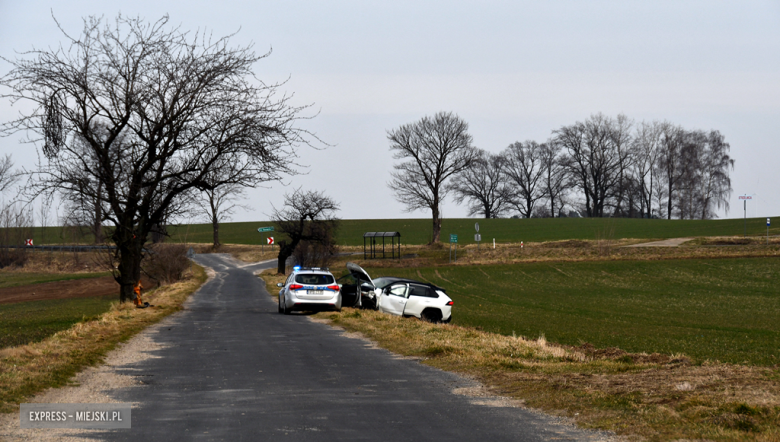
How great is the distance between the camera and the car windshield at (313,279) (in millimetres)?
23516

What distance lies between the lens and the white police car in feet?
76.5

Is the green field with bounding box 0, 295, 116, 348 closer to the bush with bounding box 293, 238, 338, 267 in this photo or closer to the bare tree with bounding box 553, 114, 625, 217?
the bush with bounding box 293, 238, 338, 267

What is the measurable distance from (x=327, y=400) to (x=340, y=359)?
13.3 ft

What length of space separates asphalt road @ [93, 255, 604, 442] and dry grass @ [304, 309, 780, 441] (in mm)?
533

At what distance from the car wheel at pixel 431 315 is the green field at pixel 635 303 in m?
1.75

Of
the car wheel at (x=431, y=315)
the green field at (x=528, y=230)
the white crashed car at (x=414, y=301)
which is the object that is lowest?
the car wheel at (x=431, y=315)

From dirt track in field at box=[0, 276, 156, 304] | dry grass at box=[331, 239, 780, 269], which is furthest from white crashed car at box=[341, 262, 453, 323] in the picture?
dry grass at box=[331, 239, 780, 269]

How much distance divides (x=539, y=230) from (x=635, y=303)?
5818 centimetres

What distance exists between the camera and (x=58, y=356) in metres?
11.9

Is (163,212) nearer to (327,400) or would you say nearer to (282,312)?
(282,312)

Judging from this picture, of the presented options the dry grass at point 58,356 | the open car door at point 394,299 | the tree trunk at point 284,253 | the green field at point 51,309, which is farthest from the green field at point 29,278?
the open car door at point 394,299

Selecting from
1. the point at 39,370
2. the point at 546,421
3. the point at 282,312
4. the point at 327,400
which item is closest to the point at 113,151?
the point at 282,312

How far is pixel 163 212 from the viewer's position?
24234 mm

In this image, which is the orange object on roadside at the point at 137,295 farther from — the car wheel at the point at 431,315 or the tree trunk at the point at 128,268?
the car wheel at the point at 431,315
